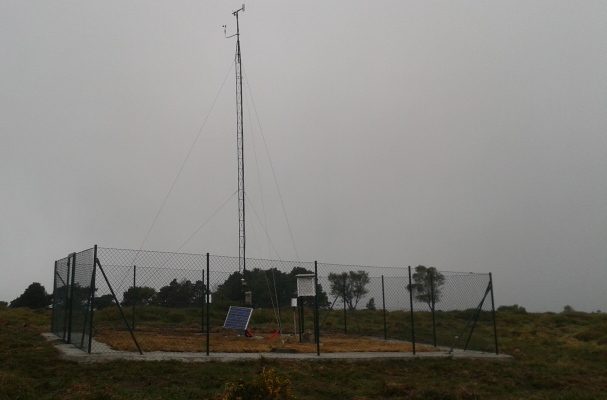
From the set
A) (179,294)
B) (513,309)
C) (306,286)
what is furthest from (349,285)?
(513,309)

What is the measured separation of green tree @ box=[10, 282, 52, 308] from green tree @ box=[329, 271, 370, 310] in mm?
26267

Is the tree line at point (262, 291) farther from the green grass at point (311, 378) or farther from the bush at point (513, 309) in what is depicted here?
the bush at point (513, 309)

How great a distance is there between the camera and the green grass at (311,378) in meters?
7.66

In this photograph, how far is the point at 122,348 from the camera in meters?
10.8

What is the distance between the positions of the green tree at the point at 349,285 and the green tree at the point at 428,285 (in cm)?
143

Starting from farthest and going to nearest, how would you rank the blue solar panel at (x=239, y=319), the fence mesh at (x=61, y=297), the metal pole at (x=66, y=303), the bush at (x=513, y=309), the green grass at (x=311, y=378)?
the bush at (x=513, y=309) → the blue solar panel at (x=239, y=319) → the fence mesh at (x=61, y=297) → the metal pole at (x=66, y=303) → the green grass at (x=311, y=378)

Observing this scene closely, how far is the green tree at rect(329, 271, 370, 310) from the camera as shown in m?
15.4

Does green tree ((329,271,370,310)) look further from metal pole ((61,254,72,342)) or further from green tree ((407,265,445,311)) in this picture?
metal pole ((61,254,72,342))

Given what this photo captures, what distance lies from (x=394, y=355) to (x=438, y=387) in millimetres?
3147

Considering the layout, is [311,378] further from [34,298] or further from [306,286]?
[34,298]

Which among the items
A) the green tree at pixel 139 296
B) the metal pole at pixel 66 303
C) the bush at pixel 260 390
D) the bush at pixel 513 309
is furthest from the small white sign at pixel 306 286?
the bush at pixel 513 309

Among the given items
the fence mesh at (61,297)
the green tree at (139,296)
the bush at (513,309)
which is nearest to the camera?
the fence mesh at (61,297)

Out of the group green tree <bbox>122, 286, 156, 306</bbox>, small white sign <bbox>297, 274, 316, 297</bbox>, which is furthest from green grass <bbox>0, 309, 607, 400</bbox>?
green tree <bbox>122, 286, 156, 306</bbox>

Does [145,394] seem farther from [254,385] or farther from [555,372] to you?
[555,372]
